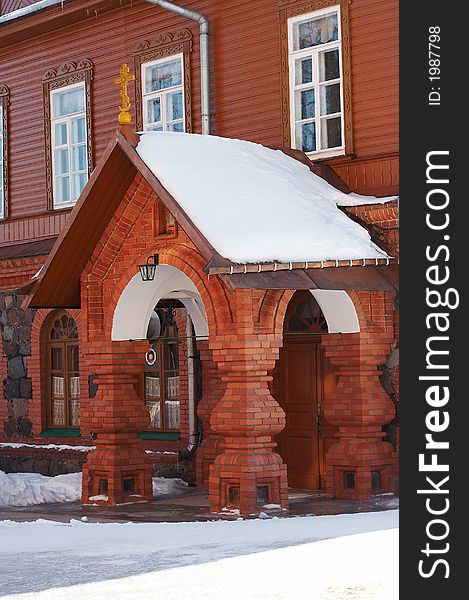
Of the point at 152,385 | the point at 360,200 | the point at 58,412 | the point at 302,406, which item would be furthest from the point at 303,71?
the point at 58,412

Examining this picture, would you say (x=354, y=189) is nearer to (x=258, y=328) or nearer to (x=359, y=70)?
(x=359, y=70)

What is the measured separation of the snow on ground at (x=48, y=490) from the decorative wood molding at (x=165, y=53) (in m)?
4.19

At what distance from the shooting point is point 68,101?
17.5 meters

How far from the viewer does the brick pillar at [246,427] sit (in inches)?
463

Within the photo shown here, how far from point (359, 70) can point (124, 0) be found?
4.06m

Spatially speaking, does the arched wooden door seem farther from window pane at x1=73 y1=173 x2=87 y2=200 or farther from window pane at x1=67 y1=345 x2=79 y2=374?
window pane at x1=73 y1=173 x2=87 y2=200

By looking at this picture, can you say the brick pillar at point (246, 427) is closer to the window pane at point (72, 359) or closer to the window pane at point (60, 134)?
the window pane at point (72, 359)

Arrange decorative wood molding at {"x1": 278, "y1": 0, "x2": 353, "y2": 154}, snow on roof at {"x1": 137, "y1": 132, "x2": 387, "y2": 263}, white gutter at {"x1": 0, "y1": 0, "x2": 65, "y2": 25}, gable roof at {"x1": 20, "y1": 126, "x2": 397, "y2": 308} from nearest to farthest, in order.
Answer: gable roof at {"x1": 20, "y1": 126, "x2": 397, "y2": 308} → snow on roof at {"x1": 137, "y1": 132, "x2": 387, "y2": 263} → decorative wood molding at {"x1": 278, "y1": 0, "x2": 353, "y2": 154} → white gutter at {"x1": 0, "y1": 0, "x2": 65, "y2": 25}

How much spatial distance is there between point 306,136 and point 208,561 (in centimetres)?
701

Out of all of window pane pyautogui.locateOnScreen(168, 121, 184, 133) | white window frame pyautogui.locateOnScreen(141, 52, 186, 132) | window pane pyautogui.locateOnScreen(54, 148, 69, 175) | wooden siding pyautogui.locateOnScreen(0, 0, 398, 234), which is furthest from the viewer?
window pane pyautogui.locateOnScreen(54, 148, 69, 175)

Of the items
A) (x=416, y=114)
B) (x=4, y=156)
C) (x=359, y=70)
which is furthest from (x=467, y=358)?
(x=4, y=156)

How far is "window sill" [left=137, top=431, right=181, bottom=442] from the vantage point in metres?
15.7

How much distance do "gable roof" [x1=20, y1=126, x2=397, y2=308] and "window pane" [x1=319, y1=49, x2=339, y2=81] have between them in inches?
79.9

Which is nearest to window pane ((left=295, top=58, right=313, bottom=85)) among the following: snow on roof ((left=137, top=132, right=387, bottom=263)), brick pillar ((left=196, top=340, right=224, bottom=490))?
snow on roof ((left=137, top=132, right=387, bottom=263))
